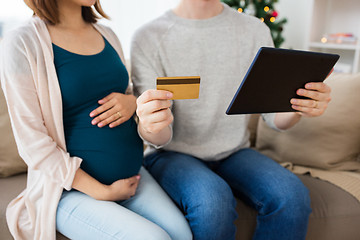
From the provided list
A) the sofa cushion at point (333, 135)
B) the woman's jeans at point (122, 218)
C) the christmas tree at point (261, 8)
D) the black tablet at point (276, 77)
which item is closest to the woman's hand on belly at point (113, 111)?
the woman's jeans at point (122, 218)

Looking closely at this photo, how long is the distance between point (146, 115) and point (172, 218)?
0.31 metres

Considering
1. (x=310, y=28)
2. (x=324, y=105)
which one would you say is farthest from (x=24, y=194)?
(x=310, y=28)

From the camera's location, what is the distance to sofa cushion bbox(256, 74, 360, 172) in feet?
4.22

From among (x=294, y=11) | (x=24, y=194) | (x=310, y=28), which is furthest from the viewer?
(x=294, y=11)

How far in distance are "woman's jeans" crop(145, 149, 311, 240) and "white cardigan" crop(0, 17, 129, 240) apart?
1.08ft

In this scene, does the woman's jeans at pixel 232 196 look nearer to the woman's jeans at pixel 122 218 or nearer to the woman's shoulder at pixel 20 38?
the woman's jeans at pixel 122 218

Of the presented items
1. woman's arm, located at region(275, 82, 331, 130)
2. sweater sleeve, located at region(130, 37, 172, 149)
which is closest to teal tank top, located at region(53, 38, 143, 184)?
sweater sleeve, located at region(130, 37, 172, 149)

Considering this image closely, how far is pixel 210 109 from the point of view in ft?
3.79

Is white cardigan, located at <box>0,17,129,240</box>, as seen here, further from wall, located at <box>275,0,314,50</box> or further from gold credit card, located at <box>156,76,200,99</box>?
wall, located at <box>275,0,314,50</box>

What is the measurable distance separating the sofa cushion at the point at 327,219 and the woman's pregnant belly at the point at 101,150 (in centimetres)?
42

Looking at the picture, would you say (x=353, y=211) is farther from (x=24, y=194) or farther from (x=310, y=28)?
(x=310, y=28)

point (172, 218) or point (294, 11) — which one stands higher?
point (294, 11)

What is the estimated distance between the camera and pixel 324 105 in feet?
3.25

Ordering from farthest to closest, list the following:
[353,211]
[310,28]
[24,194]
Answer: [310,28], [353,211], [24,194]
